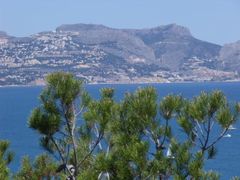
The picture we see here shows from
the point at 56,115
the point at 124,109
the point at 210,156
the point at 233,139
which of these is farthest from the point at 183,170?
the point at 233,139

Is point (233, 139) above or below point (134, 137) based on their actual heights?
below

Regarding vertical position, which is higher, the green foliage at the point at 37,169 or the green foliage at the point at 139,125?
the green foliage at the point at 139,125

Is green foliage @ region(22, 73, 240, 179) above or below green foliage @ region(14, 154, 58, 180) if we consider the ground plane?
above

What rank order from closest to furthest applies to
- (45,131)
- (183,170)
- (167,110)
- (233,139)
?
(183,170) < (167,110) < (45,131) < (233,139)

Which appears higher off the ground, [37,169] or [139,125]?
[139,125]

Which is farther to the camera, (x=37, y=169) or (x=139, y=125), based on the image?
(x=37, y=169)

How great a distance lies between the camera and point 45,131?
8.23 metres

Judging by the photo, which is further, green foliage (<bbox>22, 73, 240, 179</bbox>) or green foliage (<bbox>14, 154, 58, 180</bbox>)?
green foliage (<bbox>14, 154, 58, 180</bbox>)

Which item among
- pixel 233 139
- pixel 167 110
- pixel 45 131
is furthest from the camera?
pixel 233 139

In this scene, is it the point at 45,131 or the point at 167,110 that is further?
the point at 45,131

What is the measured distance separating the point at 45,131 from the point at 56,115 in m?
0.31

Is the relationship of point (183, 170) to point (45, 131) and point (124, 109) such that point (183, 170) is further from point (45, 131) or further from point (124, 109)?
point (45, 131)

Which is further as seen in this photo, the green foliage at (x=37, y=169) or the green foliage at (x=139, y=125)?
the green foliage at (x=37, y=169)

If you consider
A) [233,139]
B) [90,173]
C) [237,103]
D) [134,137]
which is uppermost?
[237,103]
